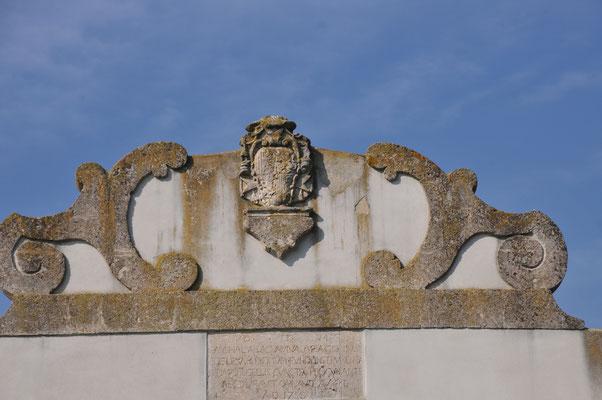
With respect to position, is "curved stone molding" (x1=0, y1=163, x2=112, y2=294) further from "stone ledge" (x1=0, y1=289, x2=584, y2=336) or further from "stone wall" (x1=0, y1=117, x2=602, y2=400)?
"stone ledge" (x1=0, y1=289, x2=584, y2=336)

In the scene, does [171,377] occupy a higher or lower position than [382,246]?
lower

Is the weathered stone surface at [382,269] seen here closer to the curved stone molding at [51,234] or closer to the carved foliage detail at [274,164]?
the carved foliage detail at [274,164]

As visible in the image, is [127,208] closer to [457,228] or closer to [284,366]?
[284,366]

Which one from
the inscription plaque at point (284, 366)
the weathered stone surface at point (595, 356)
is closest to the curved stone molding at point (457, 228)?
the weathered stone surface at point (595, 356)

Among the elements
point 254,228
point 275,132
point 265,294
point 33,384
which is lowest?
point 33,384

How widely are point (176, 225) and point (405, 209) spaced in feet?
9.13

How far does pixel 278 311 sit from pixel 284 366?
25.0 inches

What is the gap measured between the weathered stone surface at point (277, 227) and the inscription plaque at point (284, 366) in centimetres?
103

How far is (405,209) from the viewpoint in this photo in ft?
39.8

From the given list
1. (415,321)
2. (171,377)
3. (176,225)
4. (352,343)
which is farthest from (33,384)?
(415,321)

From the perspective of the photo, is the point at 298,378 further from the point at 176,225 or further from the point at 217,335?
the point at 176,225

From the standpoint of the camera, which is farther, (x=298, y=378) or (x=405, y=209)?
(x=405, y=209)

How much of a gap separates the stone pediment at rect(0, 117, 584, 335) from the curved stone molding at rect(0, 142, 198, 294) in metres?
0.02

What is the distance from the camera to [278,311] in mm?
11539
